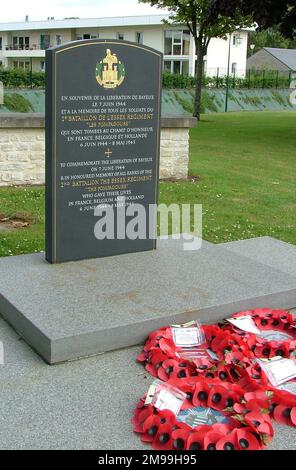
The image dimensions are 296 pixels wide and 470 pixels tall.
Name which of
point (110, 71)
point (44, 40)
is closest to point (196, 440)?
point (110, 71)

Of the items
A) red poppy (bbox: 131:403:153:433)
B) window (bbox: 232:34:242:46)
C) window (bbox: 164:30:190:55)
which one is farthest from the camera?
window (bbox: 232:34:242:46)

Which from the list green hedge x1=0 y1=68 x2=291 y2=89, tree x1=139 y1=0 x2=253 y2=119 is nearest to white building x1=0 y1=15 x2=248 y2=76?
green hedge x1=0 y1=68 x2=291 y2=89

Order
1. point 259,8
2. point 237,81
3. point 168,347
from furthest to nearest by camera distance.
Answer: point 237,81 → point 259,8 → point 168,347

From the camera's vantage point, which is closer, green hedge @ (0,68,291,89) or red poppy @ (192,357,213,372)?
red poppy @ (192,357,213,372)

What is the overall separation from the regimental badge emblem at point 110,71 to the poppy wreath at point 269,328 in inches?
88.6

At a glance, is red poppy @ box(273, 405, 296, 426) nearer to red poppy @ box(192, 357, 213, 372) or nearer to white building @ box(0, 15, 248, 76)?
red poppy @ box(192, 357, 213, 372)

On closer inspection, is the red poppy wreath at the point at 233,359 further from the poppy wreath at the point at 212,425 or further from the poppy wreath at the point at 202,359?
the poppy wreath at the point at 212,425

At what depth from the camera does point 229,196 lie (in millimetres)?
10234

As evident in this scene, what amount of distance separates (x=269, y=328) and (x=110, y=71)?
2.56 m

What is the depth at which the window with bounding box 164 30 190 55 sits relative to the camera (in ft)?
173

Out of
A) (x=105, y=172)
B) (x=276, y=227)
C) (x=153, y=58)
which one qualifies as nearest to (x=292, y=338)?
(x=105, y=172)

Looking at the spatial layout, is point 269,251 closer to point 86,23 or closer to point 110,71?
point 110,71

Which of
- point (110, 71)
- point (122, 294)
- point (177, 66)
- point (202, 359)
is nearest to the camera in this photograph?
point (202, 359)

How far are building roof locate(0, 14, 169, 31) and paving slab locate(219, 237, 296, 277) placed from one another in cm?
4354
